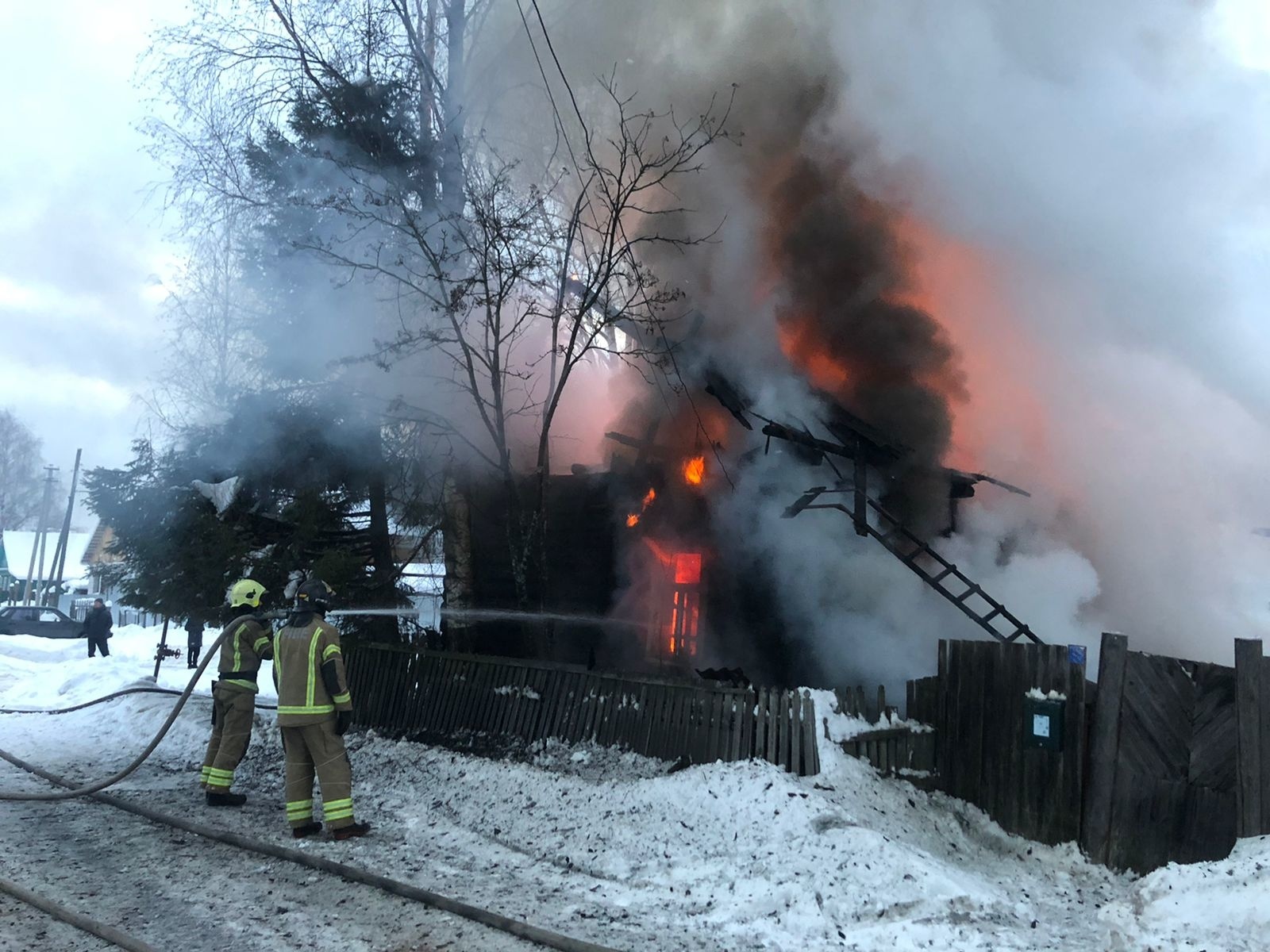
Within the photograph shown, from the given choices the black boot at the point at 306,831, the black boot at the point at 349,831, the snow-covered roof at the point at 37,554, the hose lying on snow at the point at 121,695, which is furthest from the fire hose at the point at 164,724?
the snow-covered roof at the point at 37,554

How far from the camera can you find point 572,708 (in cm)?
788

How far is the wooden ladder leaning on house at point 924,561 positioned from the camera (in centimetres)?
1041

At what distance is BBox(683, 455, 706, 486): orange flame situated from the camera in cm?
1292

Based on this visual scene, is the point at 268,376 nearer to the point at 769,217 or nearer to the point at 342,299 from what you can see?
the point at 342,299

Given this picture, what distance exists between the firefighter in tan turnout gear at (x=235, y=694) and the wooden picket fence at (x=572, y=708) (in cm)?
174

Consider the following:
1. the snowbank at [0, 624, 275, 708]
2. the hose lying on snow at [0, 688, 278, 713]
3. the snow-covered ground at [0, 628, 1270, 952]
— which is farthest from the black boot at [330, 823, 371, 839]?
the snowbank at [0, 624, 275, 708]

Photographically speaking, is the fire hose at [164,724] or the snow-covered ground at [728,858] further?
the fire hose at [164,724]

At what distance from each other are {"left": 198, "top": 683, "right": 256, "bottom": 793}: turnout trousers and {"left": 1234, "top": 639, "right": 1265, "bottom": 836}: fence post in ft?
22.0

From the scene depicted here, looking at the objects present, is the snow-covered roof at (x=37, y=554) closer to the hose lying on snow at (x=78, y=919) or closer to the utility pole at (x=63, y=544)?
the utility pole at (x=63, y=544)

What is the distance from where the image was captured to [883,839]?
545cm

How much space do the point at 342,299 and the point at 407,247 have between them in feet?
4.87

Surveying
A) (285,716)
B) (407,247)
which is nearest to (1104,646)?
(285,716)

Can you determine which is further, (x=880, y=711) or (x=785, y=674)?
(x=785, y=674)

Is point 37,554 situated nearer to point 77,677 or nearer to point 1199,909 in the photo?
point 77,677
